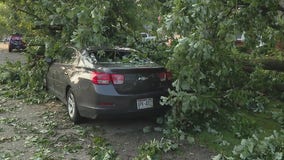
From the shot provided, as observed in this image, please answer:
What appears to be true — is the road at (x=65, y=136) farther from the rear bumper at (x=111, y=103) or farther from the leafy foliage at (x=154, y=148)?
the rear bumper at (x=111, y=103)

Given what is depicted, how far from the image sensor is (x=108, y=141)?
6.00m

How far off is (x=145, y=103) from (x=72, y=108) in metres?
1.60

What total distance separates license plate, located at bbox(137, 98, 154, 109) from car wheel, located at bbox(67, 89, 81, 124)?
4.33 ft

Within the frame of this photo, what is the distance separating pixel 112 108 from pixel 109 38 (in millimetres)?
1858

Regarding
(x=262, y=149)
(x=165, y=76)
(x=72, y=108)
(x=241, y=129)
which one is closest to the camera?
(x=262, y=149)

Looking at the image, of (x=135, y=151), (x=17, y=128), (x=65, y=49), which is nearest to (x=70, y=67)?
(x=65, y=49)

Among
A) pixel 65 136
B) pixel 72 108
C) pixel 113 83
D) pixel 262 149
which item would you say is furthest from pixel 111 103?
pixel 262 149

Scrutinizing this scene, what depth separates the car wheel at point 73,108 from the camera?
22.6 feet

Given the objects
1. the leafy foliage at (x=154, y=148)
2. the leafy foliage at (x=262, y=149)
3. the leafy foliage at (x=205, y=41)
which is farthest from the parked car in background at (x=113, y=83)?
the leafy foliage at (x=262, y=149)

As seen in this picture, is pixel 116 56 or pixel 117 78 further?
pixel 116 56

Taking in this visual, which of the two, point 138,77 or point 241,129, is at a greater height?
point 138,77

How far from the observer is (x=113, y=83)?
6.11 m

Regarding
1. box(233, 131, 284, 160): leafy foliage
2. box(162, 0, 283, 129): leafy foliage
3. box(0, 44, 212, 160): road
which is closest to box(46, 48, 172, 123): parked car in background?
box(0, 44, 212, 160): road

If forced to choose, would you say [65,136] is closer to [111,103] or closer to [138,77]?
[111,103]
